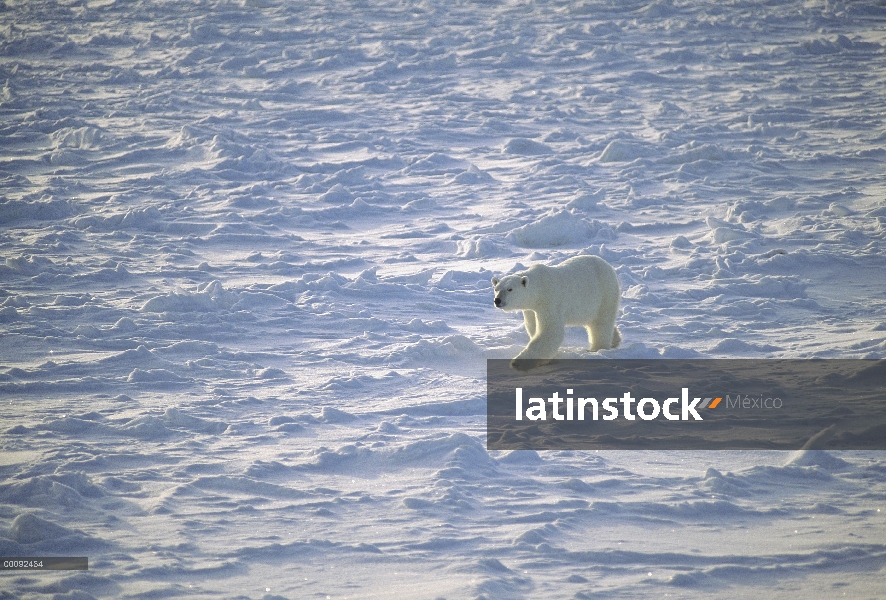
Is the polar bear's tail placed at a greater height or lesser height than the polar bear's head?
lesser

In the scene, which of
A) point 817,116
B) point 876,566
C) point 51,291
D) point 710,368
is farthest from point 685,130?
point 876,566

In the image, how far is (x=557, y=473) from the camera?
163 inches

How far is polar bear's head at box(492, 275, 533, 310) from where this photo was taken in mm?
5250

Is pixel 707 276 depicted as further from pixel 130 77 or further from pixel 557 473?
pixel 130 77

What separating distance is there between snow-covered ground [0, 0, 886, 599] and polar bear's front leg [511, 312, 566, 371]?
29 cm

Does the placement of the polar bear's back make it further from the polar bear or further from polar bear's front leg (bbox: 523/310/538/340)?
polar bear's front leg (bbox: 523/310/538/340)

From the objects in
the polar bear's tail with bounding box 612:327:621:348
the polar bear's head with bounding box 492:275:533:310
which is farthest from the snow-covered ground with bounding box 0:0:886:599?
the polar bear's head with bounding box 492:275:533:310

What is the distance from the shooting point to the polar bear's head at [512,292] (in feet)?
17.2

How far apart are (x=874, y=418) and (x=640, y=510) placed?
161cm

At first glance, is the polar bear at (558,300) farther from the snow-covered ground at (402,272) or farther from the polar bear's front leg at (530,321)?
the snow-covered ground at (402,272)

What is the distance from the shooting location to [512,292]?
17.3 ft

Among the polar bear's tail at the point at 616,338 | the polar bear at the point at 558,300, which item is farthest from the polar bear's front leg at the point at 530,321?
the polar bear's tail at the point at 616,338

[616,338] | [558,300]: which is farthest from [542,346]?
[616,338]

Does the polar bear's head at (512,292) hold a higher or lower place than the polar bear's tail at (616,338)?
higher
